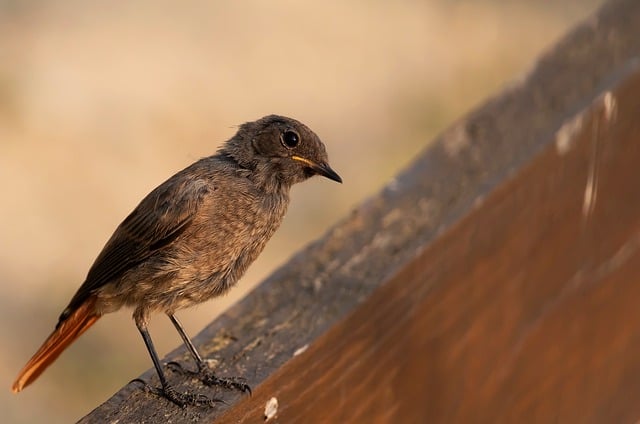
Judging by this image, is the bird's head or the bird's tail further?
the bird's head

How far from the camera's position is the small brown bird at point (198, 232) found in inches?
120

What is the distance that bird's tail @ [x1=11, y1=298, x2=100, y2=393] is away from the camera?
9.73 feet

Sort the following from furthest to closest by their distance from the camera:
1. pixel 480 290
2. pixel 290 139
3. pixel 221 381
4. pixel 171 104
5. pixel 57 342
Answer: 1. pixel 171 104
2. pixel 290 139
3. pixel 57 342
4. pixel 480 290
5. pixel 221 381

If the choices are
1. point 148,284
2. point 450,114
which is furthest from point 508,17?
point 148,284

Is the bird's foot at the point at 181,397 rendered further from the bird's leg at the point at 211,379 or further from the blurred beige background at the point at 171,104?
the blurred beige background at the point at 171,104

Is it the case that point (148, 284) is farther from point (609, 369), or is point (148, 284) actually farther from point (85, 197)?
point (85, 197)

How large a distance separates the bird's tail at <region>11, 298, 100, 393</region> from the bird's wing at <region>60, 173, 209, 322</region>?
0.02 metres

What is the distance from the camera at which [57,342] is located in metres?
3.02

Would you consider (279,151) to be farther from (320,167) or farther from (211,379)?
(211,379)

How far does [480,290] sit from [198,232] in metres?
0.92

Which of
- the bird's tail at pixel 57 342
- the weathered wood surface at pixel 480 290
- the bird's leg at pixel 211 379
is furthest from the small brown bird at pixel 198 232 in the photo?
the bird's leg at pixel 211 379

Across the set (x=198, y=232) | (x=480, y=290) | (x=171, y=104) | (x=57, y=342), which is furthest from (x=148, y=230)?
(x=171, y=104)

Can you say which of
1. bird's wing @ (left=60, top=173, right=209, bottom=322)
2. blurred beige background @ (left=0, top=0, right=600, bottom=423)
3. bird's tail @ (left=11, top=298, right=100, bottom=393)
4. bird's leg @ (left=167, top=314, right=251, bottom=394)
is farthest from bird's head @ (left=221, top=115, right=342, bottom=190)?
blurred beige background @ (left=0, top=0, right=600, bottom=423)

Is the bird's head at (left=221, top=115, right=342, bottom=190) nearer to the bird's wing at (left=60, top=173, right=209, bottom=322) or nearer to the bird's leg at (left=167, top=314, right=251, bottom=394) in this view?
the bird's wing at (left=60, top=173, right=209, bottom=322)
